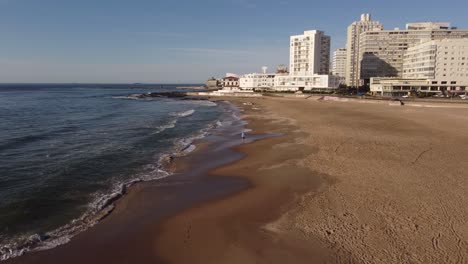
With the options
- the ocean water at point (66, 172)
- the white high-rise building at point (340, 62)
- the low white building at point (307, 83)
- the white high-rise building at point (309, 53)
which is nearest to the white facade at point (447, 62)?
the low white building at point (307, 83)

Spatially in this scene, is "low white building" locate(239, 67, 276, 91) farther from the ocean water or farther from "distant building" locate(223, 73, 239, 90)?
the ocean water

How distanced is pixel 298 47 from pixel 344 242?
11813 cm

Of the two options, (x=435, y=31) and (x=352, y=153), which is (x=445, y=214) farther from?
(x=435, y=31)

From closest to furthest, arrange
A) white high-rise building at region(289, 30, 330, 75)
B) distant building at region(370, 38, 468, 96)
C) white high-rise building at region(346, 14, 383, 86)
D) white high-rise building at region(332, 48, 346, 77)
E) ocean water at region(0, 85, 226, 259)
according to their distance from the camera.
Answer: ocean water at region(0, 85, 226, 259), distant building at region(370, 38, 468, 96), white high-rise building at region(289, 30, 330, 75), white high-rise building at region(346, 14, 383, 86), white high-rise building at region(332, 48, 346, 77)

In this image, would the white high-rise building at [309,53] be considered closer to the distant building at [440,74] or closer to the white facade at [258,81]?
the white facade at [258,81]

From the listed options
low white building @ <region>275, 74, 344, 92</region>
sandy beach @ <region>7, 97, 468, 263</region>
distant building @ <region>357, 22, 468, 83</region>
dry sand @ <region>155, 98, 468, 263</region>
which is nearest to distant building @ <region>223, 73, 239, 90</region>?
low white building @ <region>275, 74, 344, 92</region>

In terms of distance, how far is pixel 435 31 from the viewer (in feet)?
407

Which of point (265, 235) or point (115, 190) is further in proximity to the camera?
point (115, 190)

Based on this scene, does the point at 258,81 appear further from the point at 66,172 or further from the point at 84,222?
the point at 84,222

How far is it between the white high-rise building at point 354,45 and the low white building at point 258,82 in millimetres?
47942

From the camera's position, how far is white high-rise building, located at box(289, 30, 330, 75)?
115 metres

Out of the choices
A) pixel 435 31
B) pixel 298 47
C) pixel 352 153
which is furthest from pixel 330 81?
pixel 352 153

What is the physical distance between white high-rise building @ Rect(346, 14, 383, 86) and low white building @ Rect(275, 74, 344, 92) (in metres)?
44.8

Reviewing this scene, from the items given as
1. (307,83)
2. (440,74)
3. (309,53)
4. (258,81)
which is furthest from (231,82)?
(440,74)
